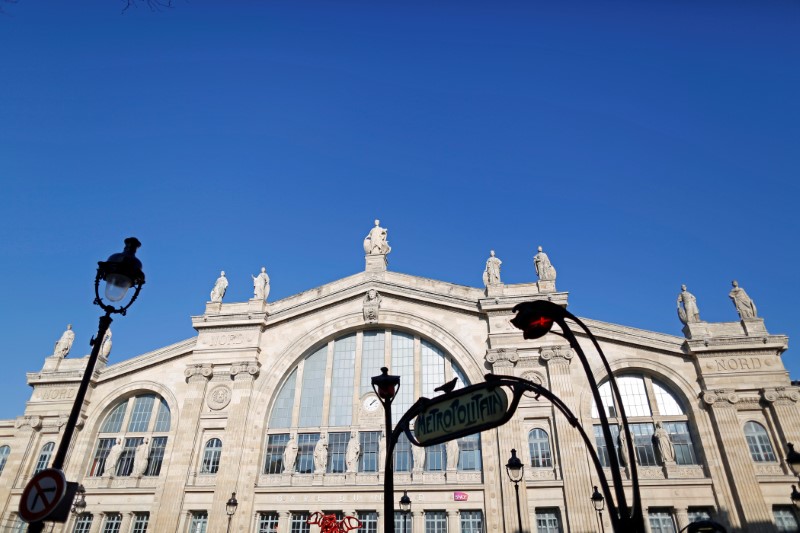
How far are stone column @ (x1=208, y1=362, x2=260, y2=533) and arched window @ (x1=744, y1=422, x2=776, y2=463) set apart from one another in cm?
2614

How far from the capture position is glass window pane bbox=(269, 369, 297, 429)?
31828 mm

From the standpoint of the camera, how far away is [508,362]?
29688 mm

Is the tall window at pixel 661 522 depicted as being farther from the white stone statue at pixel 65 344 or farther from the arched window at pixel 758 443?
the white stone statue at pixel 65 344

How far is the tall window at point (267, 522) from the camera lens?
28.6 meters

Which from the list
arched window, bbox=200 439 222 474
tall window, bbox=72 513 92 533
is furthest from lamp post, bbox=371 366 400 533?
tall window, bbox=72 513 92 533

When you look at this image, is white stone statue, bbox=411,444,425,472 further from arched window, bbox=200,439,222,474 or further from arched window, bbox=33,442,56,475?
arched window, bbox=33,442,56,475

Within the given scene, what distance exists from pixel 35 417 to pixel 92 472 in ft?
18.3

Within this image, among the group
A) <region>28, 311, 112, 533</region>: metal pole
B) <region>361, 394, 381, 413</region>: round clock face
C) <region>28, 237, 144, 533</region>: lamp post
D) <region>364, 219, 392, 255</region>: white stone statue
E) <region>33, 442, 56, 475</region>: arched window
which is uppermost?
<region>364, 219, 392, 255</region>: white stone statue

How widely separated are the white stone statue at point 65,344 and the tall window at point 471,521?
28.5 meters

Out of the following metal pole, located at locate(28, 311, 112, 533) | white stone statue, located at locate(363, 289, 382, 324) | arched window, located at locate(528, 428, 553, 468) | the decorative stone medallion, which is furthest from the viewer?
white stone statue, located at locate(363, 289, 382, 324)

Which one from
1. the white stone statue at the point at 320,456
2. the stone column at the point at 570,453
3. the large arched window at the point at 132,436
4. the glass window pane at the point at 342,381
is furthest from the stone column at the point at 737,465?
the large arched window at the point at 132,436

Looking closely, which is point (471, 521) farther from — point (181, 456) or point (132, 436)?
point (132, 436)

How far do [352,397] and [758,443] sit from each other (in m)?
21.5

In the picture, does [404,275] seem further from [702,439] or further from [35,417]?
[35,417]
